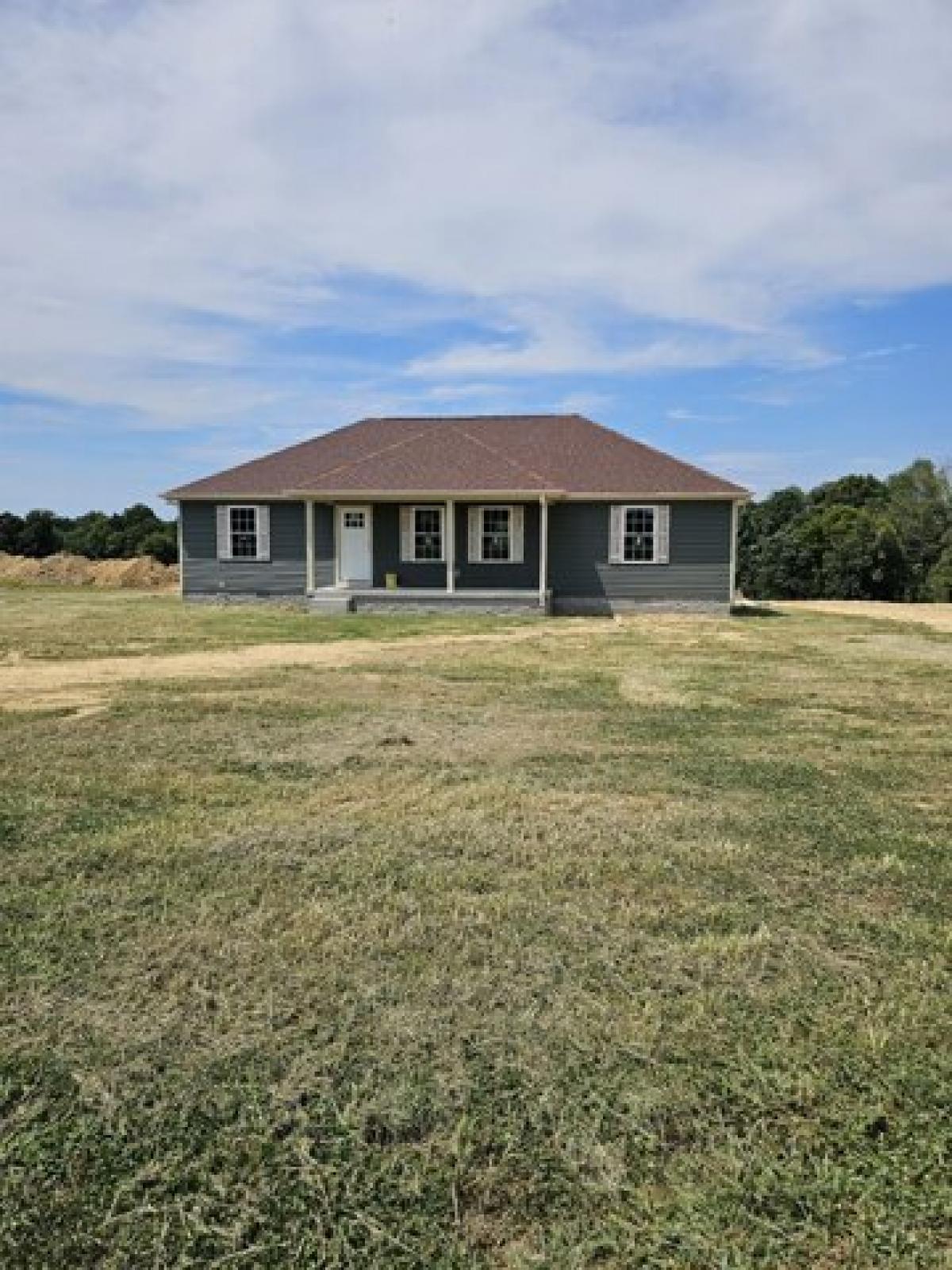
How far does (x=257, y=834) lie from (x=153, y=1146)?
2218 millimetres

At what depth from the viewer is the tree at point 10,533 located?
41.5 m

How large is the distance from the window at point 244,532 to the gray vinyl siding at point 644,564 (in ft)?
22.2

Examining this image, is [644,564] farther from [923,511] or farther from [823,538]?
[923,511]

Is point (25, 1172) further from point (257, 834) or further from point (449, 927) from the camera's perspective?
point (257, 834)

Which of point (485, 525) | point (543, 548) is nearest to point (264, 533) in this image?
point (485, 525)

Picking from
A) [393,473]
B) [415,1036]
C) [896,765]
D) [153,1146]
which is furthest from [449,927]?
[393,473]

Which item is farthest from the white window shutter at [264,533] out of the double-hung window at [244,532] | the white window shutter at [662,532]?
the white window shutter at [662,532]

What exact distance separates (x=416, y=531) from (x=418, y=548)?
373mm

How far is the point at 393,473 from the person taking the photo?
65.6 feet

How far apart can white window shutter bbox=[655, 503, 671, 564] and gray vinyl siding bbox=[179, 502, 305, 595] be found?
308 inches

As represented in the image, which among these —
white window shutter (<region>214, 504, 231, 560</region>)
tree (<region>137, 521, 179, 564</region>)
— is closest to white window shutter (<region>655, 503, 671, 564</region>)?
white window shutter (<region>214, 504, 231, 560</region>)

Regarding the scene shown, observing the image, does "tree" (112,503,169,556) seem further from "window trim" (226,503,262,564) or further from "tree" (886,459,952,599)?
"tree" (886,459,952,599)

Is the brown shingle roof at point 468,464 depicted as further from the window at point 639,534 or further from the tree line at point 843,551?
the tree line at point 843,551

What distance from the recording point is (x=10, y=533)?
4191 centimetres
